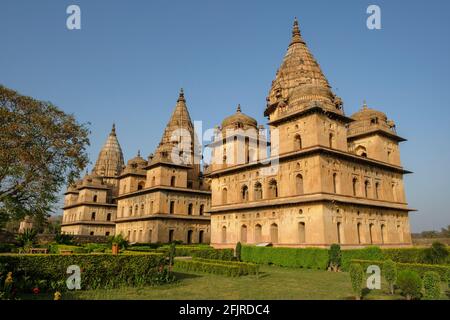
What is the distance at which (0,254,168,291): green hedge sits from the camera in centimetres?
1239

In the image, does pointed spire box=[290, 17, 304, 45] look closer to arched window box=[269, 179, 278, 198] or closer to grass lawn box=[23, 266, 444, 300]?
arched window box=[269, 179, 278, 198]

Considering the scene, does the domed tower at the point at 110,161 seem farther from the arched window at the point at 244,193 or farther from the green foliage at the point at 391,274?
the green foliage at the point at 391,274

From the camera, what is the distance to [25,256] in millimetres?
12625

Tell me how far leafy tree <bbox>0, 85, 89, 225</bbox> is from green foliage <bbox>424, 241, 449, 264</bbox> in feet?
84.4

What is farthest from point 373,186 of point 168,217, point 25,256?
point 25,256

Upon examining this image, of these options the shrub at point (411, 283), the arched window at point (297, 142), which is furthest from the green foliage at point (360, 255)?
the arched window at point (297, 142)

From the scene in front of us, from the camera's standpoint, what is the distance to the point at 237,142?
38.4 m

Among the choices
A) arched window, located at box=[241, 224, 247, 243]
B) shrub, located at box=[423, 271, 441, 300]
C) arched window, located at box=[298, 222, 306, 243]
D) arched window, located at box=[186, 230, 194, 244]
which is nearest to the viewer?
shrub, located at box=[423, 271, 441, 300]

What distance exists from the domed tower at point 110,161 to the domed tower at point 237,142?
32.4 meters

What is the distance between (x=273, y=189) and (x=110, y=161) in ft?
149

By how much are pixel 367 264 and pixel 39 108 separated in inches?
946

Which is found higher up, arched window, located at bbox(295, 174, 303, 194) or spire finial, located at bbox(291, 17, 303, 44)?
spire finial, located at bbox(291, 17, 303, 44)

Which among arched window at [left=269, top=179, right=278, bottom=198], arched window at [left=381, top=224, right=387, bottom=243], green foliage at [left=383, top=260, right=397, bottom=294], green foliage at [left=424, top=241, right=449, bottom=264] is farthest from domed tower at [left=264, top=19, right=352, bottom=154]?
green foliage at [left=383, top=260, right=397, bottom=294]
